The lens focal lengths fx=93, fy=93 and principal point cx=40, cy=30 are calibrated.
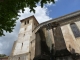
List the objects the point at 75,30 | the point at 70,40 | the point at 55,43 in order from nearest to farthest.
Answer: the point at 70,40 → the point at 55,43 → the point at 75,30

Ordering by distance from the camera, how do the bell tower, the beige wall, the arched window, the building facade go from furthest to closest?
the bell tower < the arched window < the building facade < the beige wall

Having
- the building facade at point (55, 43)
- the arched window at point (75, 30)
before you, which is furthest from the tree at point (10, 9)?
the arched window at point (75, 30)

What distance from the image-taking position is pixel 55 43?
16234 mm

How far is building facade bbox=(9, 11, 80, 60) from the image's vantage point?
14164 mm

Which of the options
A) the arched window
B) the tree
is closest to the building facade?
the arched window

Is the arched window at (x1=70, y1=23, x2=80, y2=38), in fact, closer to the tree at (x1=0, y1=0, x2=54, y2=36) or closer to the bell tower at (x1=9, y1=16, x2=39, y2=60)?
the bell tower at (x1=9, y1=16, x2=39, y2=60)

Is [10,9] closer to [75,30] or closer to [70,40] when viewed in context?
[70,40]

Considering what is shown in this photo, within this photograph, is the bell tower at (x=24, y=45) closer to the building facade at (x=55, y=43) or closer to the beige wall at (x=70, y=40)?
the building facade at (x=55, y=43)

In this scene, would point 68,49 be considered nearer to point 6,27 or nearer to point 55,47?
point 55,47

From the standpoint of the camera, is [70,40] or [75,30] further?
[75,30]

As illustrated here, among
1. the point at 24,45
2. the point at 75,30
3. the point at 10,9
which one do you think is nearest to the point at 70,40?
the point at 75,30

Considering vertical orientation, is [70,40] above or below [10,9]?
above

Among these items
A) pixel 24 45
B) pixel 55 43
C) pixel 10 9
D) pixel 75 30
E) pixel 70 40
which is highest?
pixel 75 30

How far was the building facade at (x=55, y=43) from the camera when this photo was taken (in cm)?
1416
